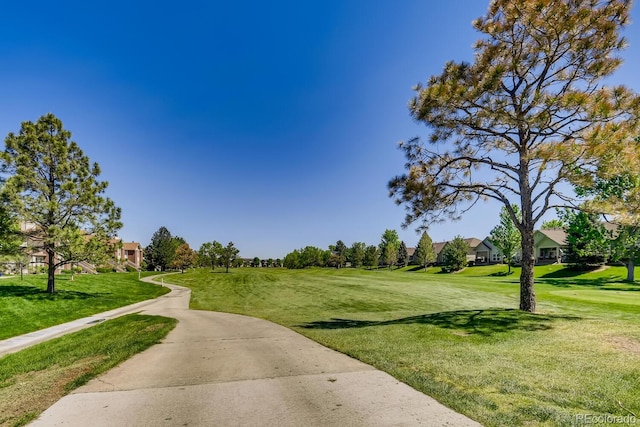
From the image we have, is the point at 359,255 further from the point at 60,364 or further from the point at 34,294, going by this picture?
the point at 60,364

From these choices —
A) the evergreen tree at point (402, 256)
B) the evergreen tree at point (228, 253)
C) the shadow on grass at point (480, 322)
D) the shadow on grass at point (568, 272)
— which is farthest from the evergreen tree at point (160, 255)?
the shadow on grass at point (480, 322)

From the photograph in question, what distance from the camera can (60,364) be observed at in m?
8.57

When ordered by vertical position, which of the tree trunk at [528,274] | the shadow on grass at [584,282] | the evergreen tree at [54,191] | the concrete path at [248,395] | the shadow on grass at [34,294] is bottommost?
the shadow on grass at [584,282]

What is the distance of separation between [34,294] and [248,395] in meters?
25.7

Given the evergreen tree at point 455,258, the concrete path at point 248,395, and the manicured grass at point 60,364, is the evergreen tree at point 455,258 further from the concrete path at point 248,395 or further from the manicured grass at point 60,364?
the concrete path at point 248,395

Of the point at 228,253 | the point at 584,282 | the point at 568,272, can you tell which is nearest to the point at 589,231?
the point at 584,282

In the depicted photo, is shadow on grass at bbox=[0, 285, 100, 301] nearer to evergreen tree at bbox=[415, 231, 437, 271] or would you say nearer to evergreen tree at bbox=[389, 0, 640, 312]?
evergreen tree at bbox=[389, 0, 640, 312]

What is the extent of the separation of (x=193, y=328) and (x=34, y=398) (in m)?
8.09

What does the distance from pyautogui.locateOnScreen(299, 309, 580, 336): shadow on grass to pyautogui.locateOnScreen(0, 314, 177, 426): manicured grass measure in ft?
19.4

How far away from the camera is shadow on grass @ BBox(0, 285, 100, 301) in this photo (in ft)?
73.7

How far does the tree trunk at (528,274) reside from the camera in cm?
1243

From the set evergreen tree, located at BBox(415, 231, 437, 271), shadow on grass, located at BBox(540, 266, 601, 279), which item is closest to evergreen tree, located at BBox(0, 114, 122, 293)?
shadow on grass, located at BBox(540, 266, 601, 279)

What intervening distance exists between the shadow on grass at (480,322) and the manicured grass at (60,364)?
5.92 metres

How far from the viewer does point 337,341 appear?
9.61 m
